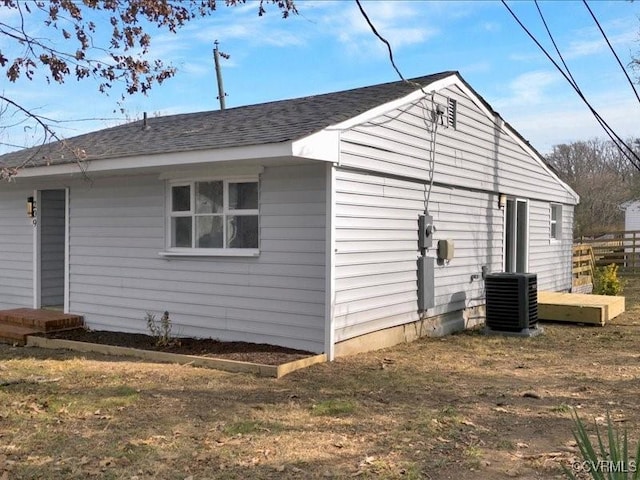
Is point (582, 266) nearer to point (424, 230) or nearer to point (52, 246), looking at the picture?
point (424, 230)

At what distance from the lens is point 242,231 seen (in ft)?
25.8

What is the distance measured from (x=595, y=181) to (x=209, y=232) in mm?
43618

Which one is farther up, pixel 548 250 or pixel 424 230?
pixel 424 230

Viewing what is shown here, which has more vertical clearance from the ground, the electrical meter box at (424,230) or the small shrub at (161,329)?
the electrical meter box at (424,230)

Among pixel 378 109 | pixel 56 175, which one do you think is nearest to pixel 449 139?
pixel 378 109

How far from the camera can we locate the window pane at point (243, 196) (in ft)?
25.3

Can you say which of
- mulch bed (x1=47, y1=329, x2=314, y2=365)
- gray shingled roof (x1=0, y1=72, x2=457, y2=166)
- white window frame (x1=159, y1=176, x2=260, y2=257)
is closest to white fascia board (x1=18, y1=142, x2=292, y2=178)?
gray shingled roof (x1=0, y1=72, x2=457, y2=166)

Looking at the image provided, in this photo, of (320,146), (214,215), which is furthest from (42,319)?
(320,146)

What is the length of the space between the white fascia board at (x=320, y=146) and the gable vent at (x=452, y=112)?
3329mm

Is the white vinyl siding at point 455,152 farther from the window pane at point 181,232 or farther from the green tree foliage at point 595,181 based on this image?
the green tree foliage at point 595,181

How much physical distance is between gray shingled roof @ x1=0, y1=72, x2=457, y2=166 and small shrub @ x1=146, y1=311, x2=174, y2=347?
2.31 metres

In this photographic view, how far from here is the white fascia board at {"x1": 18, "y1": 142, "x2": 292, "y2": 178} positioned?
6.54 metres

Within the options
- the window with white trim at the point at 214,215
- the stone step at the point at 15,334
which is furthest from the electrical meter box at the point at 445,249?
the stone step at the point at 15,334

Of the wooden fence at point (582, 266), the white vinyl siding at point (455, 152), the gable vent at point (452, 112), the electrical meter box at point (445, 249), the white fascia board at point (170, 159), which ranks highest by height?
the gable vent at point (452, 112)
